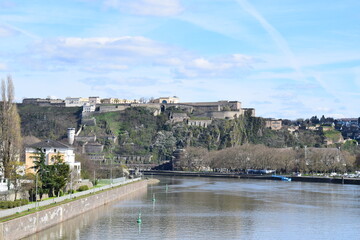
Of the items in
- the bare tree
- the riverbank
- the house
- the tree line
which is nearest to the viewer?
the bare tree

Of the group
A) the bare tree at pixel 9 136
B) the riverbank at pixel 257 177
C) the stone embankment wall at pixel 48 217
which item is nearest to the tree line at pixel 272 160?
the riverbank at pixel 257 177

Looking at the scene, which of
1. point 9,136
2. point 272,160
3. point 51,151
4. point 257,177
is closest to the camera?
point 9,136

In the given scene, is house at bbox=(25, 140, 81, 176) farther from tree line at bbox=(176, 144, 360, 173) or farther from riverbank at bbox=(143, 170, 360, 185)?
tree line at bbox=(176, 144, 360, 173)

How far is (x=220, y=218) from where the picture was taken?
62094 mm

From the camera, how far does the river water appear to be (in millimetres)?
51625

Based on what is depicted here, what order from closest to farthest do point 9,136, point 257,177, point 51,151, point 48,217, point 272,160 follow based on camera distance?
point 48,217 < point 9,136 < point 51,151 < point 257,177 < point 272,160

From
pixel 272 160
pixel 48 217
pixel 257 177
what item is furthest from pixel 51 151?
pixel 272 160

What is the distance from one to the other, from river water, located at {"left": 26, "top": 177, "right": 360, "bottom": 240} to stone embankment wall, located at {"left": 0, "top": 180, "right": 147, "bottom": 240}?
0.66 m

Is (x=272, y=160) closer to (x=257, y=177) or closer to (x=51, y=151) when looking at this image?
(x=257, y=177)

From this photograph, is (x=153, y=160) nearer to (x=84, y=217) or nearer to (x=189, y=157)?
(x=189, y=157)

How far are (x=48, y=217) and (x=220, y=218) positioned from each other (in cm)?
1889

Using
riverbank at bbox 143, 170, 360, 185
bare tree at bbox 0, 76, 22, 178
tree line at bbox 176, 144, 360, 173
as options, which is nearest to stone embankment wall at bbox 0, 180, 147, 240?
bare tree at bbox 0, 76, 22, 178

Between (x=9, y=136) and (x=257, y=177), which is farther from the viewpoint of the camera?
(x=257, y=177)

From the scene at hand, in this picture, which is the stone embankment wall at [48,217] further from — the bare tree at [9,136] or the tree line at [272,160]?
Answer: the tree line at [272,160]
